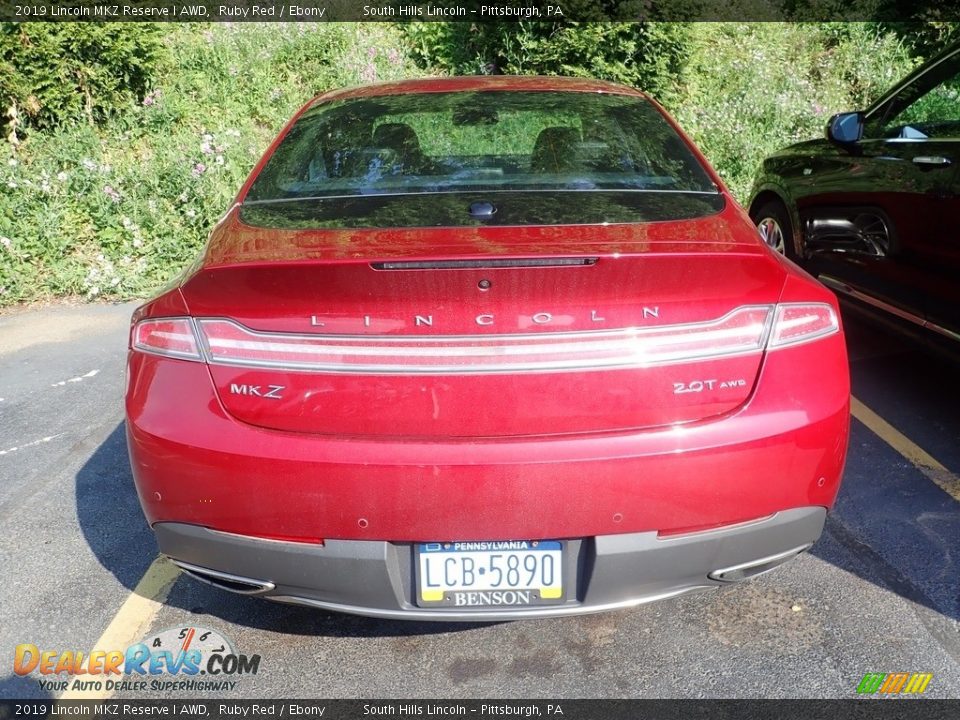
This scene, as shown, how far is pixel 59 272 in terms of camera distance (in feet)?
21.9

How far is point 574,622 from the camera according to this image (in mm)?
2631

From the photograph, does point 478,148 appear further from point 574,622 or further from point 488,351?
point 574,622

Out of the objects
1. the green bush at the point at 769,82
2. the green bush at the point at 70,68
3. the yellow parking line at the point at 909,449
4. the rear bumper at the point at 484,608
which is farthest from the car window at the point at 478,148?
the green bush at the point at 70,68

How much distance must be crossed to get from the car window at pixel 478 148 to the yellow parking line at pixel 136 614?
51.6 inches

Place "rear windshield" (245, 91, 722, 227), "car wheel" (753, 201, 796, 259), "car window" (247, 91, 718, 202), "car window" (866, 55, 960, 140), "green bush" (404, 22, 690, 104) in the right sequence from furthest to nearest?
"green bush" (404, 22, 690, 104) → "car wheel" (753, 201, 796, 259) → "car window" (866, 55, 960, 140) → "car window" (247, 91, 718, 202) → "rear windshield" (245, 91, 722, 227)

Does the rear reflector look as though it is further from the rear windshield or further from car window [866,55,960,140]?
car window [866,55,960,140]

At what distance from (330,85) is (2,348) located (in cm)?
597

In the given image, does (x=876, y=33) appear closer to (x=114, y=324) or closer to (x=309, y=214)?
(x=114, y=324)

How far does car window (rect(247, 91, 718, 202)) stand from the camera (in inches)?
109

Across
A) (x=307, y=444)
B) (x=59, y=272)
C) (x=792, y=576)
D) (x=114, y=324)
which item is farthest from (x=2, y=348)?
(x=792, y=576)

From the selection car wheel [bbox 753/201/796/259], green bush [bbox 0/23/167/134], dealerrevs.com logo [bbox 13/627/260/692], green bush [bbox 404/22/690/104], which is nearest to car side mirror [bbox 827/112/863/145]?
car wheel [bbox 753/201/796/259]

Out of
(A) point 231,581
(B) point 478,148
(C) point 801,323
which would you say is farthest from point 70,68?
(C) point 801,323

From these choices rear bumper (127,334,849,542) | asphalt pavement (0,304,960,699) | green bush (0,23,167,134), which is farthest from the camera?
green bush (0,23,167,134)

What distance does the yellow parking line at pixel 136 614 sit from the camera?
2385 millimetres
